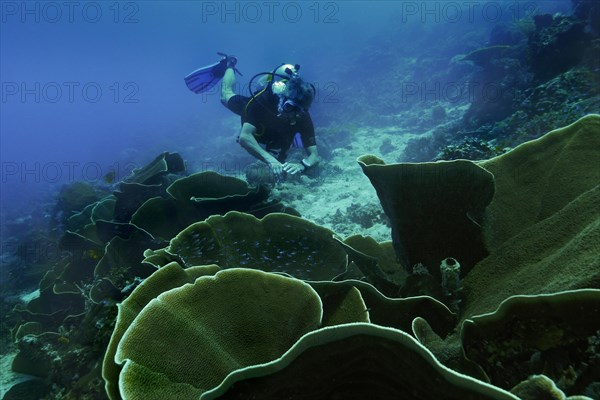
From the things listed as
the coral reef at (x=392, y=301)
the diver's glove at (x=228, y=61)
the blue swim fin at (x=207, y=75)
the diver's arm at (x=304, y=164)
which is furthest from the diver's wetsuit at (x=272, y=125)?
the blue swim fin at (x=207, y=75)

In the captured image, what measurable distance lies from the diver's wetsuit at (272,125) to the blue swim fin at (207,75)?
161 inches

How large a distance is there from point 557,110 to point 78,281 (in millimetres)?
9830

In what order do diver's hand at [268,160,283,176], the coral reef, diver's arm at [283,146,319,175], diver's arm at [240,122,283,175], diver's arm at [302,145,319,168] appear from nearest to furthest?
the coral reef < diver's arm at [283,146,319,175] < diver's hand at [268,160,283,176] < diver's arm at [240,122,283,175] < diver's arm at [302,145,319,168]

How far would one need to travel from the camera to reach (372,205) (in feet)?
23.8

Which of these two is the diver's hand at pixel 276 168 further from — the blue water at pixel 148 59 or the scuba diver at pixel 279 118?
the blue water at pixel 148 59

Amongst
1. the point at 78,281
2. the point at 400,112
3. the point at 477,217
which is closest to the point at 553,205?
the point at 477,217

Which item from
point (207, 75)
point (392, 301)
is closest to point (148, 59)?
point (207, 75)

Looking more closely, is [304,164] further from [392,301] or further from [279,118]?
[392,301]

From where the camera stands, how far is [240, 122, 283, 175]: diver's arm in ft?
16.4

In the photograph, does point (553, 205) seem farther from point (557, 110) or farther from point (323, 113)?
point (323, 113)

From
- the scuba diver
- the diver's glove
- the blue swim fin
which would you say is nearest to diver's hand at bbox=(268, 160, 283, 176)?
the scuba diver

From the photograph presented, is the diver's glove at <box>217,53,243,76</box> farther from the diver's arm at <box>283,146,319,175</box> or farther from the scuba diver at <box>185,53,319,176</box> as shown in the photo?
the diver's arm at <box>283,146,319,175</box>

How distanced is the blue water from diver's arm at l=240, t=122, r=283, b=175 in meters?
15.5

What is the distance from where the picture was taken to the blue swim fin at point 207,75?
9.52 meters
